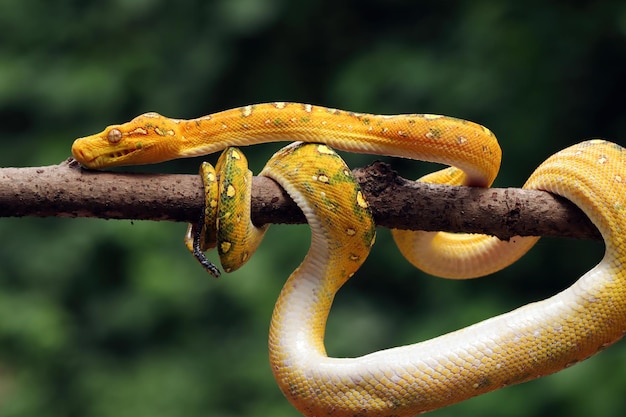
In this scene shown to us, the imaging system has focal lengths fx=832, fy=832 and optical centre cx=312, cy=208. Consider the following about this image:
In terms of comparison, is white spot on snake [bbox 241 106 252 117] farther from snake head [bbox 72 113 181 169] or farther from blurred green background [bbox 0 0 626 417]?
blurred green background [bbox 0 0 626 417]

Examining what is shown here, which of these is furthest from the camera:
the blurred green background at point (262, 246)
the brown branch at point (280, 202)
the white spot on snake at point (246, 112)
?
the blurred green background at point (262, 246)

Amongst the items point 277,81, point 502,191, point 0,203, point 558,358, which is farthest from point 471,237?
point 277,81

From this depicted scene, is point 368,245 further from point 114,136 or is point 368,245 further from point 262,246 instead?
point 262,246

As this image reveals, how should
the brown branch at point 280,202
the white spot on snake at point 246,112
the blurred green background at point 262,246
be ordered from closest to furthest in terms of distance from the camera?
the brown branch at point 280,202 < the white spot on snake at point 246,112 < the blurred green background at point 262,246

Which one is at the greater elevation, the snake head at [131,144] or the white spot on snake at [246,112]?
the white spot on snake at [246,112]

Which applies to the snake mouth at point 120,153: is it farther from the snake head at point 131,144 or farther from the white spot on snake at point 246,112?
the white spot on snake at point 246,112

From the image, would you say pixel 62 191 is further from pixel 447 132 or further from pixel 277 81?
pixel 277 81

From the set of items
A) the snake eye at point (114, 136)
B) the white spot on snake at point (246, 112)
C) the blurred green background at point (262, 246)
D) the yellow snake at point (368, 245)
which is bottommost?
the yellow snake at point (368, 245)

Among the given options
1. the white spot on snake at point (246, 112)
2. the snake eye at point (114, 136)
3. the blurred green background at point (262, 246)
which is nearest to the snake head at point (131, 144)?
the snake eye at point (114, 136)

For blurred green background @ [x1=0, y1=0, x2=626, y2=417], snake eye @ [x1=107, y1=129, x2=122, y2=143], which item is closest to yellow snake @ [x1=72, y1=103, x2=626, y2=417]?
snake eye @ [x1=107, y1=129, x2=122, y2=143]
